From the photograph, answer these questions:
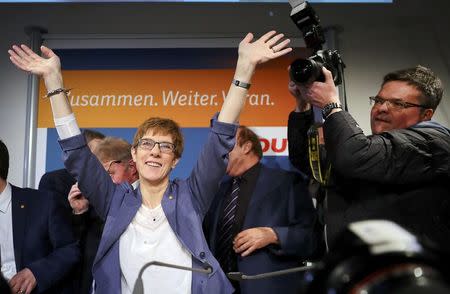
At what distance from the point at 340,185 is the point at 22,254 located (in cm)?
129

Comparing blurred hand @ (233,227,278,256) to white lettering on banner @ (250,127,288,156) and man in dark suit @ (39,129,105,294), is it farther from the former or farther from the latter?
white lettering on banner @ (250,127,288,156)

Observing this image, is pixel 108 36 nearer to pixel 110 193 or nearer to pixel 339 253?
pixel 110 193

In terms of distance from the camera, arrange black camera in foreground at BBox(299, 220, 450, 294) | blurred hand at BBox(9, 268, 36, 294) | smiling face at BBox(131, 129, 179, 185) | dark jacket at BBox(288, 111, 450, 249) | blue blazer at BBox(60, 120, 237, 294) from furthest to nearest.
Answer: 1. blurred hand at BBox(9, 268, 36, 294)
2. smiling face at BBox(131, 129, 179, 185)
3. blue blazer at BBox(60, 120, 237, 294)
4. dark jacket at BBox(288, 111, 450, 249)
5. black camera in foreground at BBox(299, 220, 450, 294)

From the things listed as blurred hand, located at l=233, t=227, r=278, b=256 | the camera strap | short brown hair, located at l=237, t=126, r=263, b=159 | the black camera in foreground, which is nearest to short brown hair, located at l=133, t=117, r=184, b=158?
the camera strap

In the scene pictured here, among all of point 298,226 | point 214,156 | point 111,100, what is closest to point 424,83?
point 214,156

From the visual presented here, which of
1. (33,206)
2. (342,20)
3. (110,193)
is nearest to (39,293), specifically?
(33,206)

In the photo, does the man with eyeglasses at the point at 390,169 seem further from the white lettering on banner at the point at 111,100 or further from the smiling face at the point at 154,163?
the white lettering on banner at the point at 111,100

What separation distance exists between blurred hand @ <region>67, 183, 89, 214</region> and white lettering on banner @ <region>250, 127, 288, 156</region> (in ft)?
4.38

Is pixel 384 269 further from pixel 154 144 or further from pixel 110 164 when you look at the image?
pixel 110 164

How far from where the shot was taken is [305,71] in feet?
5.74

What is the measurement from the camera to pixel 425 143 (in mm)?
1690

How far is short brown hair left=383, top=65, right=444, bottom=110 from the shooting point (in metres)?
1.91

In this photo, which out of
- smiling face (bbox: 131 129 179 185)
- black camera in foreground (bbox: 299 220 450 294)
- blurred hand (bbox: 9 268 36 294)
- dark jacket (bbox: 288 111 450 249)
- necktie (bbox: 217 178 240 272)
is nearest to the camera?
black camera in foreground (bbox: 299 220 450 294)

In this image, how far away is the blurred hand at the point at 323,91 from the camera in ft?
5.77
